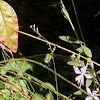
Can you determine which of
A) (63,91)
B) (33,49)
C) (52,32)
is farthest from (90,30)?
(63,91)

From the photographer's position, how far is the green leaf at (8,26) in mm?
958

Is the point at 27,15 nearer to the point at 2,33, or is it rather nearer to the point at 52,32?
the point at 52,32

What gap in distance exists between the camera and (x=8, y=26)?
0.97m

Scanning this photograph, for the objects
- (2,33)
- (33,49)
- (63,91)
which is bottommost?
(63,91)

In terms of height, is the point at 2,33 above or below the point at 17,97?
above

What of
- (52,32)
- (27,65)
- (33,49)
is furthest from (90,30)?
(27,65)

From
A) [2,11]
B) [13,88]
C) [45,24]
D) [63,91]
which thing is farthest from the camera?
[45,24]

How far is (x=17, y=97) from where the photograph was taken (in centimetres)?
116

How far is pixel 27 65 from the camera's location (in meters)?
1.38

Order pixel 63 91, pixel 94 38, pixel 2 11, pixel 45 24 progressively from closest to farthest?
pixel 2 11 → pixel 63 91 → pixel 94 38 → pixel 45 24

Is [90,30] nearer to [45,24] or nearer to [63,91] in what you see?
[45,24]

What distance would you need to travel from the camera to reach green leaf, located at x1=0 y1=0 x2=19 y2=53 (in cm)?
96

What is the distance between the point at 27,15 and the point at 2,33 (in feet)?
3.56

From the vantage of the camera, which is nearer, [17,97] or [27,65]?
[17,97]
